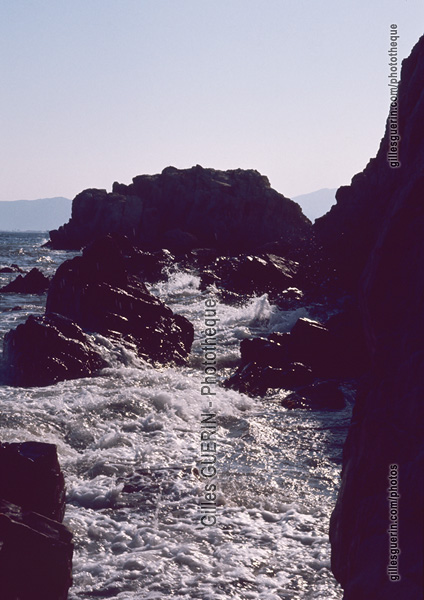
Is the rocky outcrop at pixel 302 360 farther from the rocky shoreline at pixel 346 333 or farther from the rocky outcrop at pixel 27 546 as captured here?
the rocky outcrop at pixel 27 546

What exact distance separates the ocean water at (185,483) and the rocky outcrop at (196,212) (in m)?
57.5

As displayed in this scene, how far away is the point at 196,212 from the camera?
268 ft

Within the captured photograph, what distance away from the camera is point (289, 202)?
81375 mm

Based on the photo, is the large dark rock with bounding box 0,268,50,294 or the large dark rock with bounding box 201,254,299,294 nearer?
the large dark rock with bounding box 0,268,50,294

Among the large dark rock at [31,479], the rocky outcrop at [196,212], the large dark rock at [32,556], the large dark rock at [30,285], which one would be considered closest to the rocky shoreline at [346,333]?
the large dark rock at [32,556]

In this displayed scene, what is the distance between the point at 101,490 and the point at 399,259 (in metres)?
6.53

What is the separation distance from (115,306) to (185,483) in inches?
462

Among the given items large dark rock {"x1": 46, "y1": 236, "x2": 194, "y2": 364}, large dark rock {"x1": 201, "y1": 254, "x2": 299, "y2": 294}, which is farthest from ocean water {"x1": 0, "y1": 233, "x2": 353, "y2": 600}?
large dark rock {"x1": 201, "y1": 254, "x2": 299, "y2": 294}

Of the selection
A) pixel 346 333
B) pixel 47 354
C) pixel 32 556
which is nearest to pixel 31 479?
pixel 32 556

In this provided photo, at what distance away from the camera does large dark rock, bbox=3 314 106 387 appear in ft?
53.7

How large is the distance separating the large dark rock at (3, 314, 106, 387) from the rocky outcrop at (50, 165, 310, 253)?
2124 inches

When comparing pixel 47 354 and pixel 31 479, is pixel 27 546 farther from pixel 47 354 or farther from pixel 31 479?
pixel 47 354

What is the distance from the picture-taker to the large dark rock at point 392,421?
411 centimetres

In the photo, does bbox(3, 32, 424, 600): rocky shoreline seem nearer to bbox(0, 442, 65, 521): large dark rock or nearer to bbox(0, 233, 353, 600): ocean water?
bbox(0, 442, 65, 521): large dark rock
